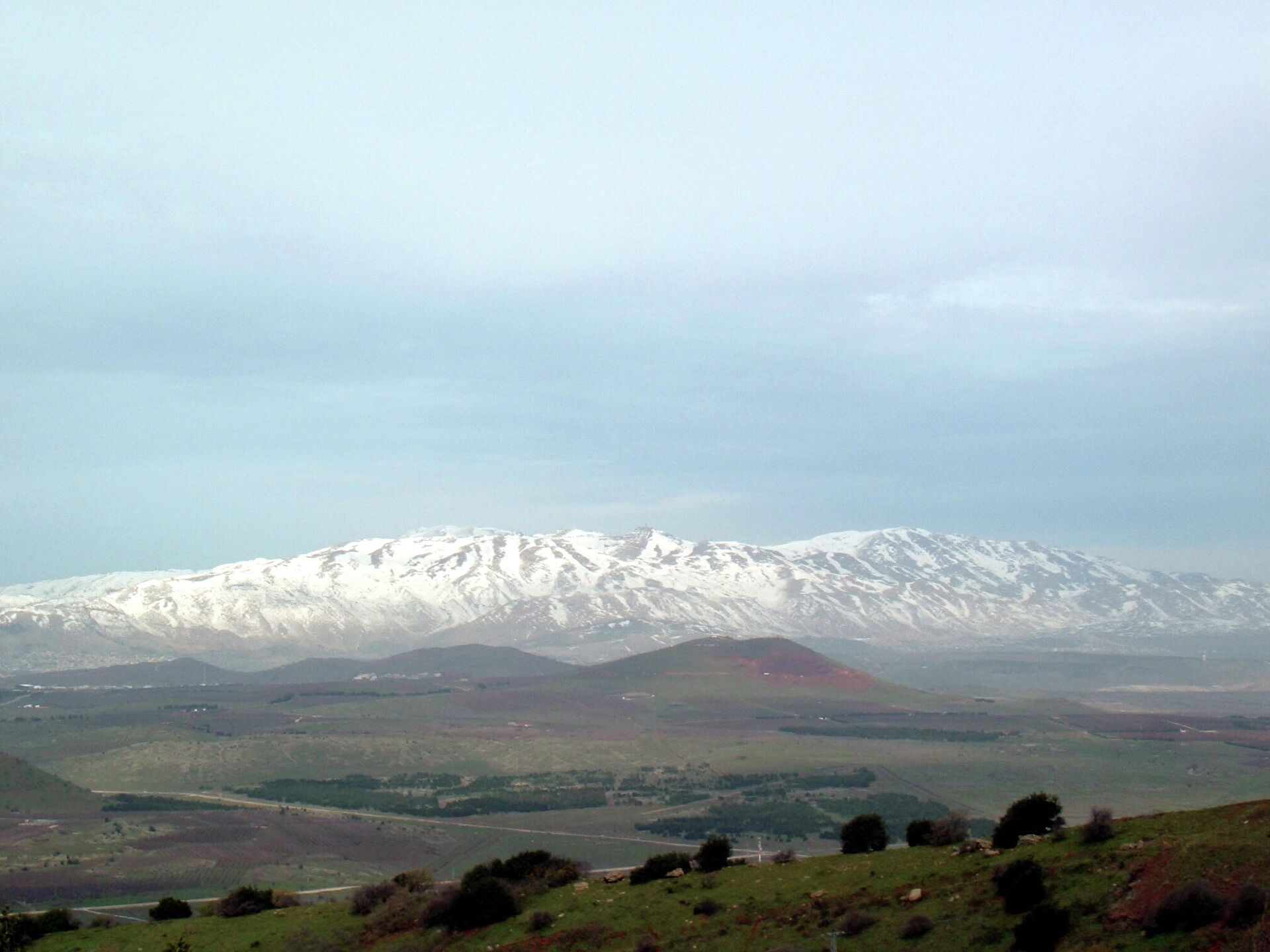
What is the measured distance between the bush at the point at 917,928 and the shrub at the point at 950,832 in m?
8.58

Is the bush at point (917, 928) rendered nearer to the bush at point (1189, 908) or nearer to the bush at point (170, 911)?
the bush at point (1189, 908)

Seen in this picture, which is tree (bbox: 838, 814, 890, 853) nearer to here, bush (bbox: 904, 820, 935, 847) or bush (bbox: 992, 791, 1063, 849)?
bush (bbox: 904, 820, 935, 847)

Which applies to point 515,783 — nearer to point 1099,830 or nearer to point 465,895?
point 465,895

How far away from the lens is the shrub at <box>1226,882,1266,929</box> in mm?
19594

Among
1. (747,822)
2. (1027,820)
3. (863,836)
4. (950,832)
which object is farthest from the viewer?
(747,822)

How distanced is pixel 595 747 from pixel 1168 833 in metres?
140

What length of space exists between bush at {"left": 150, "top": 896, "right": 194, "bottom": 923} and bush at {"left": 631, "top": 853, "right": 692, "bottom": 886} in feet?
59.5

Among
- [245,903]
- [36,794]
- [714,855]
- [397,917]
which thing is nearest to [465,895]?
[397,917]

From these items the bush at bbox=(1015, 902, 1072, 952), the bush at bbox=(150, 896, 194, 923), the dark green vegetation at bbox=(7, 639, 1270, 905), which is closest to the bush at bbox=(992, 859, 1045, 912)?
the bush at bbox=(1015, 902, 1072, 952)

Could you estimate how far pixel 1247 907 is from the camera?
19.8m

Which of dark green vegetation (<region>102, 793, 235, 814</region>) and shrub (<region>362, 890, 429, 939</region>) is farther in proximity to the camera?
dark green vegetation (<region>102, 793, 235, 814</region>)

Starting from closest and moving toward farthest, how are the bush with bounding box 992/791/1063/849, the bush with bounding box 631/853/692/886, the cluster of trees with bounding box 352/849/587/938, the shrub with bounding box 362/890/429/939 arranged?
the bush with bounding box 992/791/1063/849 → the cluster of trees with bounding box 352/849/587/938 → the shrub with bounding box 362/890/429/939 → the bush with bounding box 631/853/692/886

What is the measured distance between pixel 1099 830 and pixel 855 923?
611 centimetres

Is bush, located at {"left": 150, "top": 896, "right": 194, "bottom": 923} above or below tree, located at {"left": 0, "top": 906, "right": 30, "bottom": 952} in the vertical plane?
below
